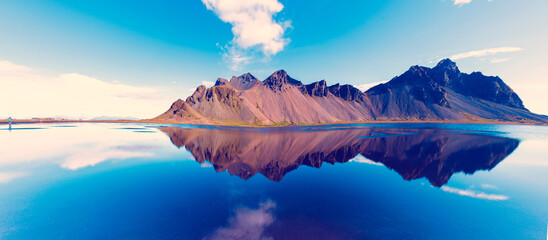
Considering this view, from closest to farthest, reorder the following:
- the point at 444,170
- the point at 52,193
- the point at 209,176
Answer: the point at 52,193, the point at 209,176, the point at 444,170

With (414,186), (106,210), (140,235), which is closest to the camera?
(140,235)

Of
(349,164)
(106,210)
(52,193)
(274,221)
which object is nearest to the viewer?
(274,221)

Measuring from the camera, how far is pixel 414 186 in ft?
74.0

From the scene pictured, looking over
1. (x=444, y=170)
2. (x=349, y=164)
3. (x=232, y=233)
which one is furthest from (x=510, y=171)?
(x=232, y=233)

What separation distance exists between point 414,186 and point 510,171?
23198 mm

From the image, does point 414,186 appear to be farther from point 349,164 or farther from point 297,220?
point 297,220

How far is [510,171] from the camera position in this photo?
29422 millimetres

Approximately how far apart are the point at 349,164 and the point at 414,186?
430 inches

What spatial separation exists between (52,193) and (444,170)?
181ft

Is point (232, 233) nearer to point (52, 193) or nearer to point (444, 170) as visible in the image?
point (52, 193)

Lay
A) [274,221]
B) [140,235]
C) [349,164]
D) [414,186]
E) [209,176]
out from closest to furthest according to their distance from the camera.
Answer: [140,235], [274,221], [414,186], [209,176], [349,164]

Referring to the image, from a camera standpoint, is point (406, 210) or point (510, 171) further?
point (510, 171)

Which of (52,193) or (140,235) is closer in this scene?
(140,235)

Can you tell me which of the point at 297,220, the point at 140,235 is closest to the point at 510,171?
the point at 297,220
